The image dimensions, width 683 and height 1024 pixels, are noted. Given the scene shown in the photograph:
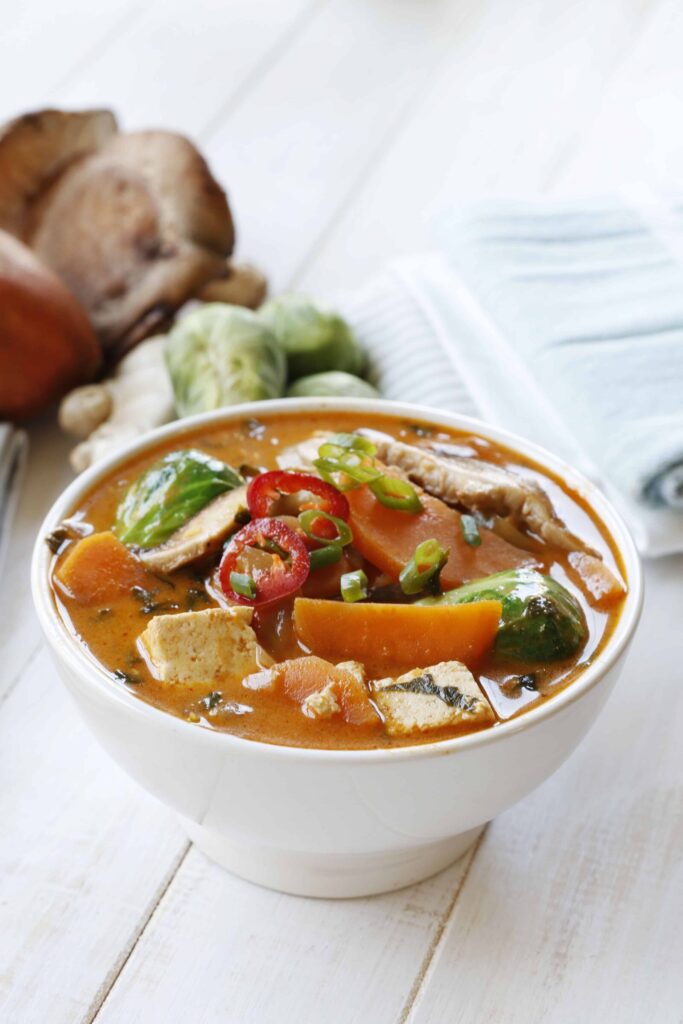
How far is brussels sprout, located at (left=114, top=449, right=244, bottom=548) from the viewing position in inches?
77.5

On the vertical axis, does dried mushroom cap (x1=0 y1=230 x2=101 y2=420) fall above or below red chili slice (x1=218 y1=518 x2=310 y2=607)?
below

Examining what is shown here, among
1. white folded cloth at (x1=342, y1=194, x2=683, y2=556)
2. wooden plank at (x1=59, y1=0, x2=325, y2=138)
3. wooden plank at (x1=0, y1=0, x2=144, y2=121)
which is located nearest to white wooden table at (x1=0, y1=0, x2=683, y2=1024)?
white folded cloth at (x1=342, y1=194, x2=683, y2=556)

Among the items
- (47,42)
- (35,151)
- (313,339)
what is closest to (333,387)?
(313,339)

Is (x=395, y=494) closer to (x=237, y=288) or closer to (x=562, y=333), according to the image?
(x=562, y=333)

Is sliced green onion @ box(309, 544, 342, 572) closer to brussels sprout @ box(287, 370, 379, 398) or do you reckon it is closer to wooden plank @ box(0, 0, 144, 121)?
brussels sprout @ box(287, 370, 379, 398)

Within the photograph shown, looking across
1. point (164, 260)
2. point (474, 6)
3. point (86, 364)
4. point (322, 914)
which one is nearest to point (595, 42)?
point (474, 6)

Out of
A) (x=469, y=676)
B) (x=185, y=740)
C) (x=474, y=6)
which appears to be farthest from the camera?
(x=474, y=6)

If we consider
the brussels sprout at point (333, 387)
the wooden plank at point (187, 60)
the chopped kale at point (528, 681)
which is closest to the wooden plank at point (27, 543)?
the brussels sprout at point (333, 387)

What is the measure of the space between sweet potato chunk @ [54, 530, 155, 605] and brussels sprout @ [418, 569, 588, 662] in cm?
46

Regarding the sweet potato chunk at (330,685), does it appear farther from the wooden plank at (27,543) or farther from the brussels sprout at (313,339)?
the brussels sprout at (313,339)

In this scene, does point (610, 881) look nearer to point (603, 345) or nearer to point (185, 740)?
point (185, 740)

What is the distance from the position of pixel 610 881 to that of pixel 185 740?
797 mm

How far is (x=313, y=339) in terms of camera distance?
9.95 feet

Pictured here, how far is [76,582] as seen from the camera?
1.85 meters
